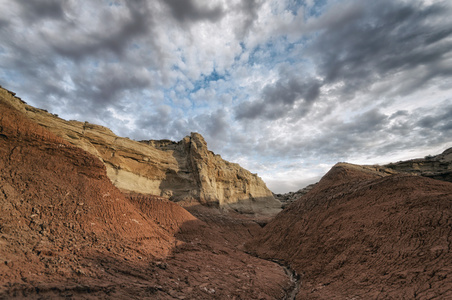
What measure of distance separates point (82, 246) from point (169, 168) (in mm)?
21456

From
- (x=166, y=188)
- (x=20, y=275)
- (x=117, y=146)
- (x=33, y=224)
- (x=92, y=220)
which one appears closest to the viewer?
(x=20, y=275)

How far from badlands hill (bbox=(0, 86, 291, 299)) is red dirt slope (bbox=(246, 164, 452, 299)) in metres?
1.90

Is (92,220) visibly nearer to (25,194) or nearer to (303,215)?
(25,194)

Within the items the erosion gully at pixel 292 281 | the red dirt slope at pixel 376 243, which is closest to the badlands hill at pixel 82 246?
the erosion gully at pixel 292 281

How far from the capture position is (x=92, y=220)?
27.5 ft

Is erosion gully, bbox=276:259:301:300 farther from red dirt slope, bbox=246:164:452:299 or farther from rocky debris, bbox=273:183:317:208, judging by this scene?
rocky debris, bbox=273:183:317:208

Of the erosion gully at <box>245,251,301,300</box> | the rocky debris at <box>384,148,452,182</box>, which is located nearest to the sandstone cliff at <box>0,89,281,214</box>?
the erosion gully at <box>245,251,301,300</box>

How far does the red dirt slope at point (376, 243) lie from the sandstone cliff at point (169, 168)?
15.3 metres

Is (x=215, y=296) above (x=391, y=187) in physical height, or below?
below

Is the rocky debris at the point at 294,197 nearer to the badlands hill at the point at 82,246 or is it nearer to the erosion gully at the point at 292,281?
the erosion gully at the point at 292,281

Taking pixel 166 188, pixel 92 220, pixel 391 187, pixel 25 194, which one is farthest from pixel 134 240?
pixel 166 188

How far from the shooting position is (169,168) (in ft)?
92.1

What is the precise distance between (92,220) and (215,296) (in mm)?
5329

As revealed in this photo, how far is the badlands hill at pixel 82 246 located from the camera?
5094mm
